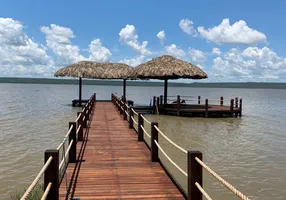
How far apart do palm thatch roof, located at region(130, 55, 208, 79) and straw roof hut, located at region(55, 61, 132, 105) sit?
14.1 ft

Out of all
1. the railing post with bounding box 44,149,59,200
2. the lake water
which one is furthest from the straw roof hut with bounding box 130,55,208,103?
the railing post with bounding box 44,149,59,200

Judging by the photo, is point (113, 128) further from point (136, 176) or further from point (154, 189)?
point (154, 189)

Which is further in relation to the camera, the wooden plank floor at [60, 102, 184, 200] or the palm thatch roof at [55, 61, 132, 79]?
the palm thatch roof at [55, 61, 132, 79]

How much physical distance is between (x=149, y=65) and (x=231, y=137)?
35.1ft

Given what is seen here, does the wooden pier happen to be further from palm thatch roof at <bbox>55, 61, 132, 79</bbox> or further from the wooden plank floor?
palm thatch roof at <bbox>55, 61, 132, 79</bbox>

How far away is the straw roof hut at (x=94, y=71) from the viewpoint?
2652cm

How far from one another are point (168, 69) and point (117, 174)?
16135 mm

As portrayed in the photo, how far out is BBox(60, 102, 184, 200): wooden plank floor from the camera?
4.73 meters

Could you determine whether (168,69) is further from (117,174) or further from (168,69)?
(117,174)

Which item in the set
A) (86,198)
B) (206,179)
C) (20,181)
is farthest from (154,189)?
(20,181)

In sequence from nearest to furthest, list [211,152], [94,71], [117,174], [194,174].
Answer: [194,174] → [117,174] → [211,152] → [94,71]

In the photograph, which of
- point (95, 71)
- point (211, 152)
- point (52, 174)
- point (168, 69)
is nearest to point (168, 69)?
point (168, 69)

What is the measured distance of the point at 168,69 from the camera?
2128 cm

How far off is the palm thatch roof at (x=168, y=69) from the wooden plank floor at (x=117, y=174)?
12811 mm
